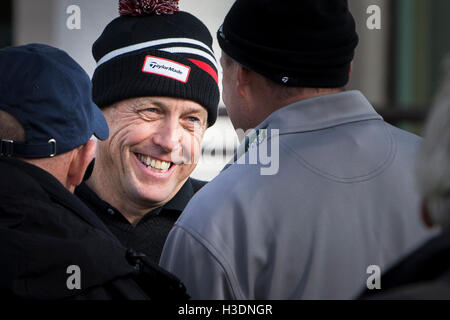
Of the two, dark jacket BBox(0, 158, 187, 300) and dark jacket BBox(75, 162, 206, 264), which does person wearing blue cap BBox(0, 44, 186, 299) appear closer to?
dark jacket BBox(0, 158, 187, 300)

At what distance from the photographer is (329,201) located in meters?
1.95

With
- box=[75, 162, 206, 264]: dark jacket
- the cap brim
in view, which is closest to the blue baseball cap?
the cap brim

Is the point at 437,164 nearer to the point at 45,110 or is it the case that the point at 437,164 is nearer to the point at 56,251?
the point at 56,251

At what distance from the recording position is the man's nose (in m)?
3.33

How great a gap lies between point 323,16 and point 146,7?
1409mm

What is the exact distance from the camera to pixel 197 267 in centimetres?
202

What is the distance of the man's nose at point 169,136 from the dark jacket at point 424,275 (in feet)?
7.09

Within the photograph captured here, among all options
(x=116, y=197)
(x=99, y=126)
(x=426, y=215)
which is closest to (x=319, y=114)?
(x=99, y=126)

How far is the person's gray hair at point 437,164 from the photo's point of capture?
3.85 ft

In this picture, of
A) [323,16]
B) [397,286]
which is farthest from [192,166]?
[397,286]

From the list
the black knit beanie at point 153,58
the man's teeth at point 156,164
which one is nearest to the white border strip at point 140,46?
the black knit beanie at point 153,58

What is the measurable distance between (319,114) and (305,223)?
13.0 inches

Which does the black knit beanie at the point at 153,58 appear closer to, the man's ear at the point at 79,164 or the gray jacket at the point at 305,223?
the man's ear at the point at 79,164

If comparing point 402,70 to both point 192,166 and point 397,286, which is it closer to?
point 192,166
